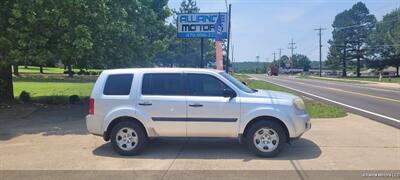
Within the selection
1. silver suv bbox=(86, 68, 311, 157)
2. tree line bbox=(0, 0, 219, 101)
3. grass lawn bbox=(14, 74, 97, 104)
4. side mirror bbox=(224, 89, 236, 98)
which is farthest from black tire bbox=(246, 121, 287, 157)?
grass lawn bbox=(14, 74, 97, 104)

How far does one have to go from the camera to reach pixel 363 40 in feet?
319

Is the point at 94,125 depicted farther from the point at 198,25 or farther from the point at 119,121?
the point at 198,25

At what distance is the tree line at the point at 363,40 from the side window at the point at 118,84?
85910 mm

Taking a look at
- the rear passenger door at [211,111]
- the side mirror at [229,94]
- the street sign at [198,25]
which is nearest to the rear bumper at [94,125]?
the rear passenger door at [211,111]

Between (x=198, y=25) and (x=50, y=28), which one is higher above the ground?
(x=198, y=25)

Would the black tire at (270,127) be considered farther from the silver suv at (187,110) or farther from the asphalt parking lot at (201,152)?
the asphalt parking lot at (201,152)

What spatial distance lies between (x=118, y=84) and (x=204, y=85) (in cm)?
166

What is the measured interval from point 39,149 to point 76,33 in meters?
5.56

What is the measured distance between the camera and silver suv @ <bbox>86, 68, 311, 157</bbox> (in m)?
8.87

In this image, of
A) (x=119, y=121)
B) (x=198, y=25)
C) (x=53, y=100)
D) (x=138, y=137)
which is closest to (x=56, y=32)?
A: (x=53, y=100)

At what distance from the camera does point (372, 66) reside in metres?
96.2

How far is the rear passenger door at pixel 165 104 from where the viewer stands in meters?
9.05

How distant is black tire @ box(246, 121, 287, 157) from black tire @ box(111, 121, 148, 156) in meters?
1.96

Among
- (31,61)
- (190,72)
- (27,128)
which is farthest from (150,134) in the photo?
(31,61)
